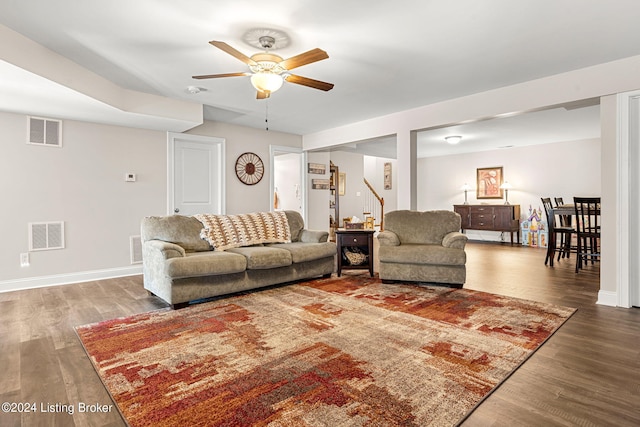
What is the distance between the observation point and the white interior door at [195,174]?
5418 mm

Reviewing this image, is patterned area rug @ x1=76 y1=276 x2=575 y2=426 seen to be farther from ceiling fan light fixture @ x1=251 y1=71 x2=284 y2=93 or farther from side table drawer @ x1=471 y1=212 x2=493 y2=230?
side table drawer @ x1=471 y1=212 x2=493 y2=230

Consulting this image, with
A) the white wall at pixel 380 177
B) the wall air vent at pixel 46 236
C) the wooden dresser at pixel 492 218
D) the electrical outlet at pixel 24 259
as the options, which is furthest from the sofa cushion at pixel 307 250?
the white wall at pixel 380 177

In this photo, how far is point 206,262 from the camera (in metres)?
3.39

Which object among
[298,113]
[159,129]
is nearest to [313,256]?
[298,113]

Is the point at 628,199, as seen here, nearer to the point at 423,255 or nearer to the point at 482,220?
the point at 423,255

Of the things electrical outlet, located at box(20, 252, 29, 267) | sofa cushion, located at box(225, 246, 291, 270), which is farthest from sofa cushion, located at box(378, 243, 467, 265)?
electrical outlet, located at box(20, 252, 29, 267)

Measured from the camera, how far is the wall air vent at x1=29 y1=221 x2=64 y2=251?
4.29 meters

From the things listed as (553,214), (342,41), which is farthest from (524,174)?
(342,41)

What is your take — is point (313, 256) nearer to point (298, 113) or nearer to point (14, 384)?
point (298, 113)

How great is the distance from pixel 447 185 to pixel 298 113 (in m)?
5.85

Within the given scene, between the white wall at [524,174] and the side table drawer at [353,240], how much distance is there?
5691mm

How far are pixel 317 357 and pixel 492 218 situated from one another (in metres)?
7.43

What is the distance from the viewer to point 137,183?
200 inches

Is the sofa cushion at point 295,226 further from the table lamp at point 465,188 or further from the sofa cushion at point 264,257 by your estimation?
the table lamp at point 465,188
